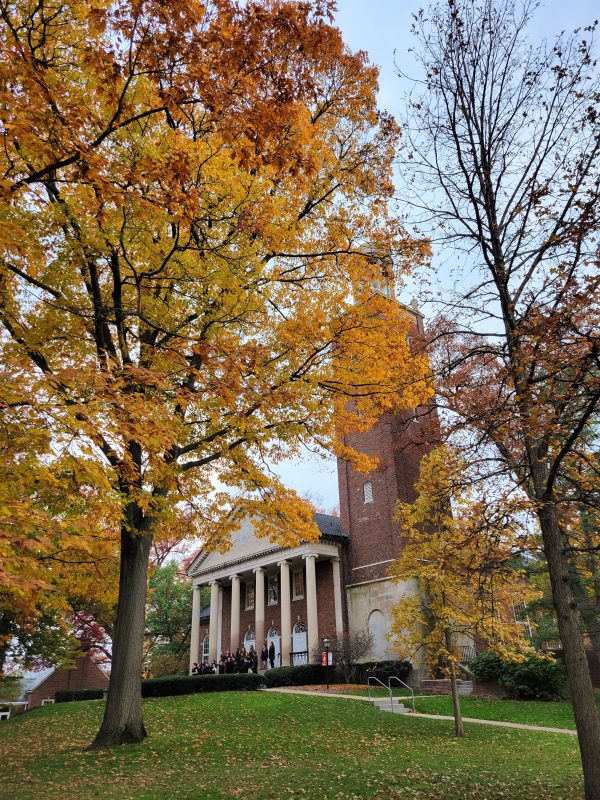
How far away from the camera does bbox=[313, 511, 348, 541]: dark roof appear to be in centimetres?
2956

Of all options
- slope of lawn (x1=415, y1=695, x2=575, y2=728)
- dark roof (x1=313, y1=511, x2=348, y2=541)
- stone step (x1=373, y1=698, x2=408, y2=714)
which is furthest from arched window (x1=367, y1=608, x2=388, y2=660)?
stone step (x1=373, y1=698, x2=408, y2=714)

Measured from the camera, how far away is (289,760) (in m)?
9.19

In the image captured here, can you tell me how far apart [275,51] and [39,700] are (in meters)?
45.1

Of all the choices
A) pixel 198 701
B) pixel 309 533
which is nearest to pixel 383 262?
pixel 309 533

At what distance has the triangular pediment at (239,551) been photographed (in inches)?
1286

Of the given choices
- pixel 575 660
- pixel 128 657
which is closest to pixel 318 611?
pixel 128 657

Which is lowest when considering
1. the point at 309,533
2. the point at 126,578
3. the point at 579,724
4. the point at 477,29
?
the point at 579,724

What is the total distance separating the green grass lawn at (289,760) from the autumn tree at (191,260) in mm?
1479

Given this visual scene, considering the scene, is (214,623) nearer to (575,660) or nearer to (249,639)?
(249,639)

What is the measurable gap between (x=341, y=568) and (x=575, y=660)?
23633 mm

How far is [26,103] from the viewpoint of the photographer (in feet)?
16.5

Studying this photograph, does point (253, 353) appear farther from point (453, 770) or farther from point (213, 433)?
point (453, 770)

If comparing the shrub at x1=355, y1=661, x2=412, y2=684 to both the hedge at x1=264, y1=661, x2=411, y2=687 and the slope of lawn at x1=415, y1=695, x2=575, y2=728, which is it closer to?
the hedge at x1=264, y1=661, x2=411, y2=687

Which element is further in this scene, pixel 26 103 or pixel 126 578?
pixel 126 578
